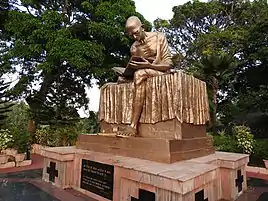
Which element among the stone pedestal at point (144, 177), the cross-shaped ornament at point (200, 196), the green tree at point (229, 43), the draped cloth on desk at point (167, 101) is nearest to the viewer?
the stone pedestal at point (144, 177)

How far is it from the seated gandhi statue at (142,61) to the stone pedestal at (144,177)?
2.08ft

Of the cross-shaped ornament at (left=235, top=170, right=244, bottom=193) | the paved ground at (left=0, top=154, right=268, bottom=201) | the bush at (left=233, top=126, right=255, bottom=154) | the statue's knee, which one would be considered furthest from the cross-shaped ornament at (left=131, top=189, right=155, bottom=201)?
the bush at (left=233, top=126, right=255, bottom=154)

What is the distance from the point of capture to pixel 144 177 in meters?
2.31

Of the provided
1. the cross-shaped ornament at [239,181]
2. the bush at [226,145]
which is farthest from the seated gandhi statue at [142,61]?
the bush at [226,145]

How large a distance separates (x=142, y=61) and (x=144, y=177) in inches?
67.6

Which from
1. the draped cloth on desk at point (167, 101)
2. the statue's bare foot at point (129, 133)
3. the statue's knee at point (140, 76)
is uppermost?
the statue's knee at point (140, 76)

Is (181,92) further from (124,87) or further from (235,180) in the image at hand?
(235,180)

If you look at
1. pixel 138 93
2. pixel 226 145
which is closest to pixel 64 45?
pixel 138 93

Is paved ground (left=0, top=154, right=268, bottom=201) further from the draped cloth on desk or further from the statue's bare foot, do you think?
the draped cloth on desk

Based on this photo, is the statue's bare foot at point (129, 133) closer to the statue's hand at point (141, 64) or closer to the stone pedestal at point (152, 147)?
the stone pedestal at point (152, 147)

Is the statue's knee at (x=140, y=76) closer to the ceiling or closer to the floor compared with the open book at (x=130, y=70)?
closer to the floor

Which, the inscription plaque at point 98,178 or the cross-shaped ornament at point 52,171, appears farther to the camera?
the cross-shaped ornament at point 52,171

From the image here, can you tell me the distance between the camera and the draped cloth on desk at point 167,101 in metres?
3.09

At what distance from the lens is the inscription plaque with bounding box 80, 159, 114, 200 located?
281 centimetres
